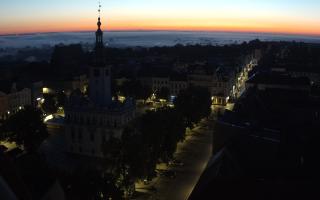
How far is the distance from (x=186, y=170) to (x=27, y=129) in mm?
17170

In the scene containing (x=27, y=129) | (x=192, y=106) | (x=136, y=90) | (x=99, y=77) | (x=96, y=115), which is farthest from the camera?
(x=136, y=90)

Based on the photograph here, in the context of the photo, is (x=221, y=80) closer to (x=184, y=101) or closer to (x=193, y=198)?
(x=184, y=101)

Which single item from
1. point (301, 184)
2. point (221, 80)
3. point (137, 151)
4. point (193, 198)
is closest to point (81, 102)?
point (137, 151)

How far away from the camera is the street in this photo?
107ft

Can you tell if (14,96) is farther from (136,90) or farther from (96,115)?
(96,115)

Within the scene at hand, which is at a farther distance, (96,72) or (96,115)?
(96,72)

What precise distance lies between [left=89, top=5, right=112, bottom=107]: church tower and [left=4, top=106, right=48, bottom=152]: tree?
6651 mm

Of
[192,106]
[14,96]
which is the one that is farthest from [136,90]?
[192,106]

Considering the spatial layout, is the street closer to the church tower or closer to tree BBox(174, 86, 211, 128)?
tree BBox(174, 86, 211, 128)

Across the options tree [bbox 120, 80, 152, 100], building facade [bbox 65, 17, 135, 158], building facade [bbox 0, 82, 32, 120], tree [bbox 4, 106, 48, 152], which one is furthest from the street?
building facade [bbox 0, 82, 32, 120]

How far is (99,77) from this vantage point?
141 feet

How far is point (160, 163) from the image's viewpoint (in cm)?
3906

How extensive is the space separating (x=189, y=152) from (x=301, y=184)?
23682 millimetres

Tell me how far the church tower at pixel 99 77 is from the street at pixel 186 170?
1060 centimetres
